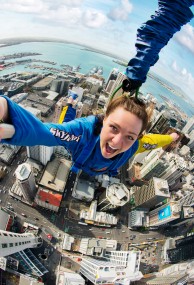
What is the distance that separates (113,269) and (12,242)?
7.02 m

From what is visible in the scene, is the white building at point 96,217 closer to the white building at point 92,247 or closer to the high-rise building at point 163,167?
the white building at point 92,247

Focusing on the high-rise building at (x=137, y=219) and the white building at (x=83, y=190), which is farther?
the high-rise building at (x=137, y=219)

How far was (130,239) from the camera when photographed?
621 inches

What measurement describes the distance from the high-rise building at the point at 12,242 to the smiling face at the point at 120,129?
8.79 meters

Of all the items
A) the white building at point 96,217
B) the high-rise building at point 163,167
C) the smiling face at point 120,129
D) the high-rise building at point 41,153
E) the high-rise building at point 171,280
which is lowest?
the high-rise building at point 171,280

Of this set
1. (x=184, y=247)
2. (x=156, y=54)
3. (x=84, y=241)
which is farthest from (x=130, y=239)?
(x=156, y=54)

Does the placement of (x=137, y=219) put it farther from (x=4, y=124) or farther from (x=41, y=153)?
(x=4, y=124)

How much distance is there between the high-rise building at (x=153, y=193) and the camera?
15641 mm

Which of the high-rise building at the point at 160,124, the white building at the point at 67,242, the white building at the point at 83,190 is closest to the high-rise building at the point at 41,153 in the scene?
the white building at the point at 83,190

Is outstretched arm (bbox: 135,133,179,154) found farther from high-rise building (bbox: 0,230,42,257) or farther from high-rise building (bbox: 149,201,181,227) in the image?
high-rise building (bbox: 149,201,181,227)

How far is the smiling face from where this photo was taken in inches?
60.3

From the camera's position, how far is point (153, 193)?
15.6m

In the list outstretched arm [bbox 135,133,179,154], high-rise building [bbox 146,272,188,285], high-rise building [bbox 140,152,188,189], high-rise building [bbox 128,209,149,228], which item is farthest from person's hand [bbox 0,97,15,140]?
high-rise building [bbox 140,152,188,189]

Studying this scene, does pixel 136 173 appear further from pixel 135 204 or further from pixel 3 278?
pixel 3 278
